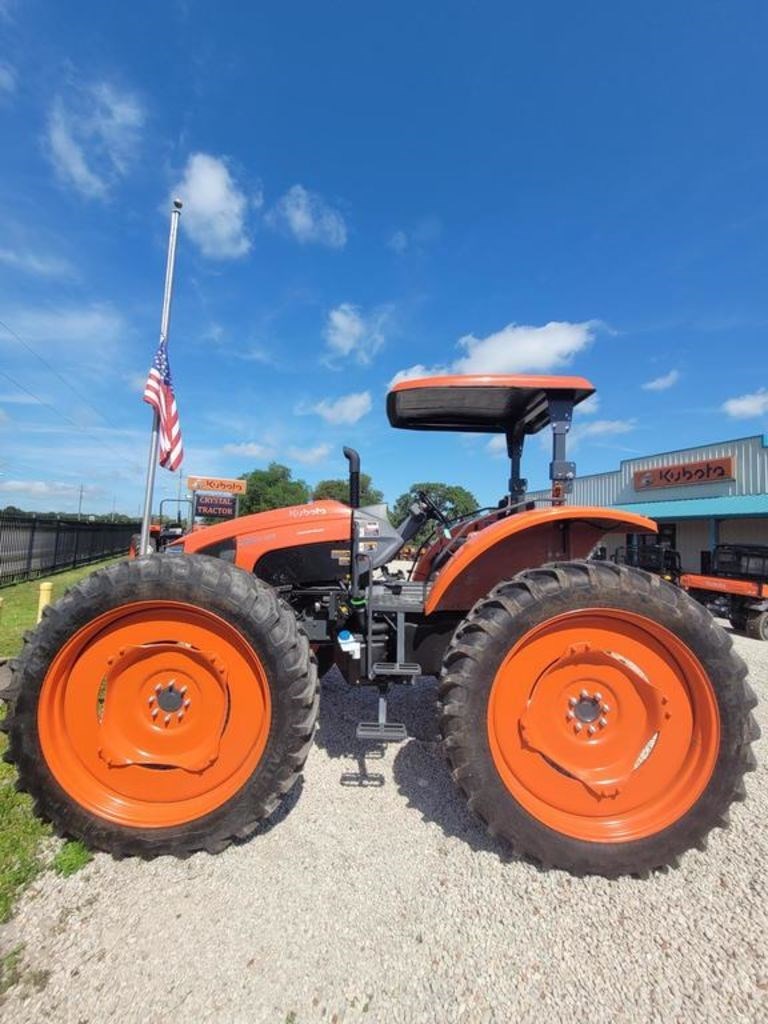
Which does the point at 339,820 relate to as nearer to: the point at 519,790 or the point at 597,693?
the point at 519,790

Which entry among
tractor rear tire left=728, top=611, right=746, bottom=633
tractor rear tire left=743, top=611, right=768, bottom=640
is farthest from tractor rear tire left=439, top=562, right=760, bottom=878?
tractor rear tire left=728, top=611, right=746, bottom=633

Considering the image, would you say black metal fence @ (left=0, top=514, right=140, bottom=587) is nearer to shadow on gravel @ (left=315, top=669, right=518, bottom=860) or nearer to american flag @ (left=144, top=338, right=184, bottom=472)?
american flag @ (left=144, top=338, right=184, bottom=472)

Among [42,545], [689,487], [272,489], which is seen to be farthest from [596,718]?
[272,489]

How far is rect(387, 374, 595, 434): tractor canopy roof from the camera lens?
2.71 metres

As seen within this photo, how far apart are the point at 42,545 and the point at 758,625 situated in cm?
1554

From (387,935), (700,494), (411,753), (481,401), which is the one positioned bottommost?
(387,935)

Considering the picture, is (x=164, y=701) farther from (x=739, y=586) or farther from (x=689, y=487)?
(x=689, y=487)

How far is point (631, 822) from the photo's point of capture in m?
2.16

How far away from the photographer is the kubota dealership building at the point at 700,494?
16.0 m

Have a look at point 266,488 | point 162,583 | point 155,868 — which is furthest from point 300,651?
point 266,488

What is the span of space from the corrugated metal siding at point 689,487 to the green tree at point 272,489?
89.8 ft

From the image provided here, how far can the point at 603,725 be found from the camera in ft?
7.49

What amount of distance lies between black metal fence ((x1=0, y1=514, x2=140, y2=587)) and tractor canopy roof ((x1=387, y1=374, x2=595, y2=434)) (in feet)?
36.4

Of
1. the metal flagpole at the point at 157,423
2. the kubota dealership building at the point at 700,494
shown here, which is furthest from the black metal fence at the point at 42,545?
the kubota dealership building at the point at 700,494
